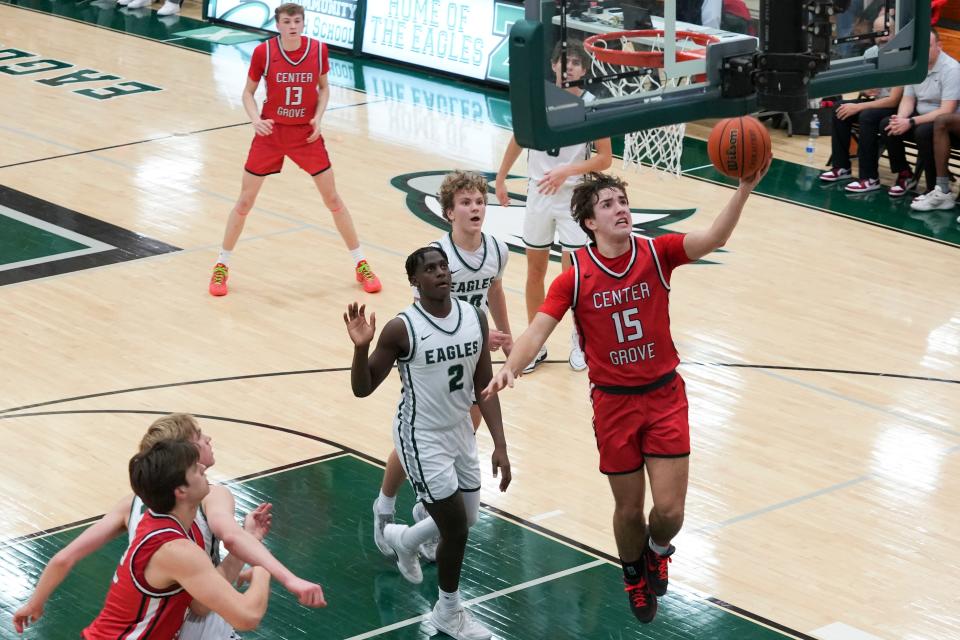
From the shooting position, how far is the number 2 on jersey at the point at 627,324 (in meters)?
6.19

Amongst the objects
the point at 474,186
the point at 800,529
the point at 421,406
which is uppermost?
the point at 474,186

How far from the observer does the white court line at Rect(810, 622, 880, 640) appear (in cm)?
664

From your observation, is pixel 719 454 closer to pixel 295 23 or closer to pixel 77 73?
pixel 295 23

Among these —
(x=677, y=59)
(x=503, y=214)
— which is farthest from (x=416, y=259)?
(x=503, y=214)

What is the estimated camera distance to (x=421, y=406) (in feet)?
20.7

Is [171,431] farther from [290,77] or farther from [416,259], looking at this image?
[290,77]

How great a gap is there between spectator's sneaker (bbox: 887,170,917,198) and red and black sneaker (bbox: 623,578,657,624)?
8470 millimetres

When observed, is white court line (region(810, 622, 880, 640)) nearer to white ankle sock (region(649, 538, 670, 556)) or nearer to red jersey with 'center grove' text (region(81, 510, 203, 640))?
white ankle sock (region(649, 538, 670, 556))

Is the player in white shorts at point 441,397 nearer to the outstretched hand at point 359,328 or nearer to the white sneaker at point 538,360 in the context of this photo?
the outstretched hand at point 359,328

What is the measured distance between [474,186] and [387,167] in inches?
286

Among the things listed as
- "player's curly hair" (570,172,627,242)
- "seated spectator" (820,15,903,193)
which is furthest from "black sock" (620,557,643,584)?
"seated spectator" (820,15,903,193)

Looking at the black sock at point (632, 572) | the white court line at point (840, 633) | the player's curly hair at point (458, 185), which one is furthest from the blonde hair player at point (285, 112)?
the white court line at point (840, 633)

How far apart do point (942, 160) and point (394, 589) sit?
8396 mm

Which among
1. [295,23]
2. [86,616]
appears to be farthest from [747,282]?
[86,616]
